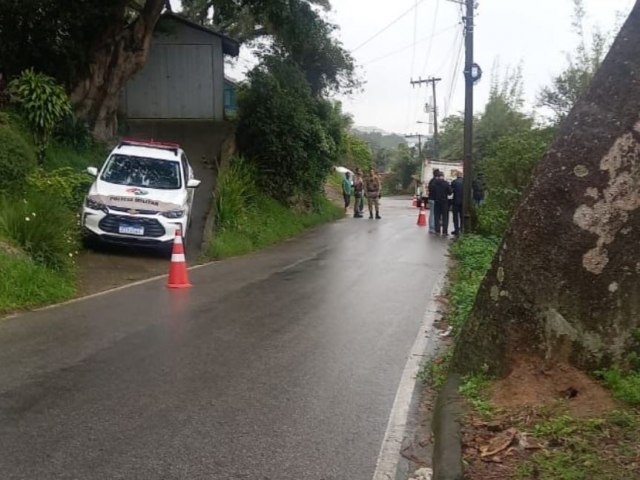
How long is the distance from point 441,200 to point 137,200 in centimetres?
1060

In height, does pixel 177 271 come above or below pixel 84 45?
below

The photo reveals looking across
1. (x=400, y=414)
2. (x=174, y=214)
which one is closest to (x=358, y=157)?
(x=174, y=214)

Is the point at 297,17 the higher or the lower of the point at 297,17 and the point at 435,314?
the higher

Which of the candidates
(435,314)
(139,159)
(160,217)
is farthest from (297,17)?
(435,314)

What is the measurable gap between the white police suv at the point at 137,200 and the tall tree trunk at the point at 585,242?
875 centimetres

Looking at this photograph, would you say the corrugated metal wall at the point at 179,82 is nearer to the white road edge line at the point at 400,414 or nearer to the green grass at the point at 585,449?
the white road edge line at the point at 400,414

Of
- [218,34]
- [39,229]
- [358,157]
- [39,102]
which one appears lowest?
[39,229]

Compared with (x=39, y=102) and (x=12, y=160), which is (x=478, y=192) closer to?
(x=39, y=102)

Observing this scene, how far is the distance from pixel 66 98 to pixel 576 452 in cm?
1562

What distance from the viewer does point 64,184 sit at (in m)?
13.1

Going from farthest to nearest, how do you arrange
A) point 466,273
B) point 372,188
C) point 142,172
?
1. point 372,188
2. point 142,172
3. point 466,273

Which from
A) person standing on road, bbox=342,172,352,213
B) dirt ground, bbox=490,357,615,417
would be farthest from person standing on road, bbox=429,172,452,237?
dirt ground, bbox=490,357,615,417

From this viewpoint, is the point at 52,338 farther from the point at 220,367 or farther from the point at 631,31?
the point at 631,31

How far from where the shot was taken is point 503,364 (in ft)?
17.6
